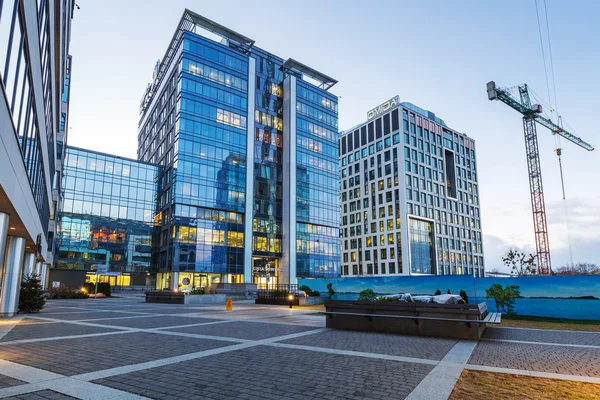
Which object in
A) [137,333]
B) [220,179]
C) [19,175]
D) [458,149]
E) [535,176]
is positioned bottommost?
[137,333]

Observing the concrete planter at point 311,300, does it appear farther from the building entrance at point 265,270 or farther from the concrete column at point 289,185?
the building entrance at point 265,270

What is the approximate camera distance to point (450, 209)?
→ 4008 inches

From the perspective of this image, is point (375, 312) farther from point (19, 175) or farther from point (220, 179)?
point (220, 179)

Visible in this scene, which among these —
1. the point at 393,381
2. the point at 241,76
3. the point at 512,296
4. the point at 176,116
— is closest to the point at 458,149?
the point at 241,76

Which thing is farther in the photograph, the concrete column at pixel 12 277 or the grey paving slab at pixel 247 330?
the concrete column at pixel 12 277

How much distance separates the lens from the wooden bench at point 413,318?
40.0 ft

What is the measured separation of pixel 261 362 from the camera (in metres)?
8.35

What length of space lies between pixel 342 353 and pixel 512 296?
1646cm

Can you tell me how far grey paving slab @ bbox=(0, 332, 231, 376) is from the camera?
788 centimetres

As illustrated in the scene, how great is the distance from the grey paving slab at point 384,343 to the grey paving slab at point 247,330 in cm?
132

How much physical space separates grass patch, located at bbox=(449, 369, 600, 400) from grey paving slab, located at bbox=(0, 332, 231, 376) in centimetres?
635

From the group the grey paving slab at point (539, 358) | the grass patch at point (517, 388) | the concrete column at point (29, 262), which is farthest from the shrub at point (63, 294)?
the grass patch at point (517, 388)

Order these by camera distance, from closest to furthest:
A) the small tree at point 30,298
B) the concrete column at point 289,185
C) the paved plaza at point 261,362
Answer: the paved plaza at point 261,362 → the small tree at point 30,298 → the concrete column at point 289,185

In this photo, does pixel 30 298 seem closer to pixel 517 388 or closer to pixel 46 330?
pixel 46 330
